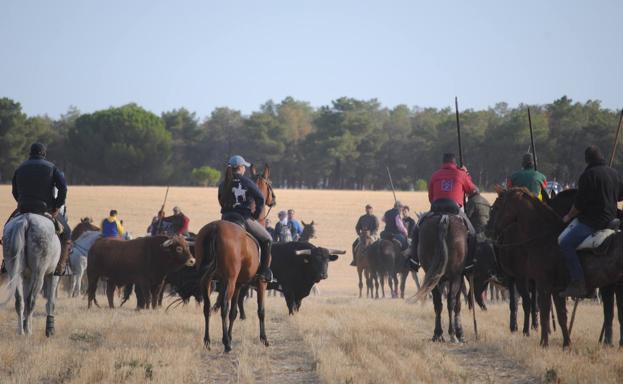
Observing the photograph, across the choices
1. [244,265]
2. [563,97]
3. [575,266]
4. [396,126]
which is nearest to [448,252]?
[575,266]

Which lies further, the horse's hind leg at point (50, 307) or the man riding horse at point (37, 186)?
the horse's hind leg at point (50, 307)

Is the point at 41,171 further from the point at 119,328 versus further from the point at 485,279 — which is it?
the point at 485,279

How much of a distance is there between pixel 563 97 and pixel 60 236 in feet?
265

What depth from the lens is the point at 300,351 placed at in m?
11.8

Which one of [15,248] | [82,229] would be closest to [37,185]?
[15,248]

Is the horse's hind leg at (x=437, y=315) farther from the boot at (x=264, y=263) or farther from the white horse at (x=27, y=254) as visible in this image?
the white horse at (x=27, y=254)

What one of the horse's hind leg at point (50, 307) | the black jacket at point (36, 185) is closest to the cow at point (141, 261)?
the horse's hind leg at point (50, 307)

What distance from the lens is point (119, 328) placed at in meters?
14.0

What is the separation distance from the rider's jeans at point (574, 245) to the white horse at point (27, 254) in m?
6.88

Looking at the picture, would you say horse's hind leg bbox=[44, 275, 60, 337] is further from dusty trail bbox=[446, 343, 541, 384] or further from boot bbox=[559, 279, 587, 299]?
boot bbox=[559, 279, 587, 299]

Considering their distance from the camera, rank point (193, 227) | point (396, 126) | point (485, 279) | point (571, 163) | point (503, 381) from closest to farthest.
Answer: point (503, 381), point (485, 279), point (193, 227), point (571, 163), point (396, 126)

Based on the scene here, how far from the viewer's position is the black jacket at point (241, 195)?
1251cm

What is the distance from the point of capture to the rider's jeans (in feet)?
36.8

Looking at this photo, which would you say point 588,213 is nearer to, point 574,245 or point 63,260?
point 574,245
